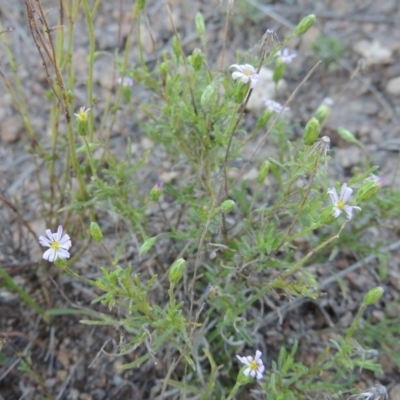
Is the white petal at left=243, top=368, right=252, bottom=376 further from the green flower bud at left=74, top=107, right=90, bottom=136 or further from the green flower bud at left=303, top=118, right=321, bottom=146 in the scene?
the green flower bud at left=74, top=107, right=90, bottom=136

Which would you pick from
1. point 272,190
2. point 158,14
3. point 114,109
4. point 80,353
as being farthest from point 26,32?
point 80,353

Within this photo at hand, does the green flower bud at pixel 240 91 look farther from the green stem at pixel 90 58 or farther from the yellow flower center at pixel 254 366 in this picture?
the yellow flower center at pixel 254 366

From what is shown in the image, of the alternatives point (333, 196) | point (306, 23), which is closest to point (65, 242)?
point (333, 196)

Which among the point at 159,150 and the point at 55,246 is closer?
the point at 55,246

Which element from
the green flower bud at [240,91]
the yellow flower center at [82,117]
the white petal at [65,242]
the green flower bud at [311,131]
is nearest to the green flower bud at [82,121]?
Answer: the yellow flower center at [82,117]

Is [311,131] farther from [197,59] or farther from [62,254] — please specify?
[62,254]
